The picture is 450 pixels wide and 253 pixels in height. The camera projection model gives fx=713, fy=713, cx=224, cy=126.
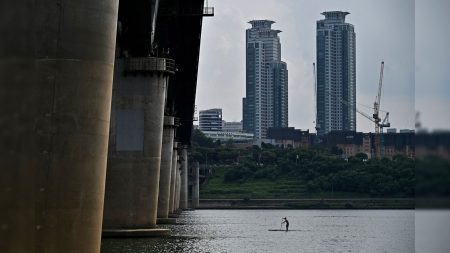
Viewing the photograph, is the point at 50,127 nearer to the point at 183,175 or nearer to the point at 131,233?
the point at 131,233

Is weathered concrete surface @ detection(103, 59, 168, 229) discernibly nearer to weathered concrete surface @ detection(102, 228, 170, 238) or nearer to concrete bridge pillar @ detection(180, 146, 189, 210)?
weathered concrete surface @ detection(102, 228, 170, 238)

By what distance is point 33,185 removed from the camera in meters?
17.5

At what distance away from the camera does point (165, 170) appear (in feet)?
268

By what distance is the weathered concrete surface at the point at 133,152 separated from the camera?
47.6 metres

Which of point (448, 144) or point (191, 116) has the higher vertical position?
point (191, 116)

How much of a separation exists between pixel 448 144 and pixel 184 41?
65141mm

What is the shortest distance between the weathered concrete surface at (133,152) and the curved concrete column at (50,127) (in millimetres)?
28555

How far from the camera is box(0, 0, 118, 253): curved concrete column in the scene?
1741cm

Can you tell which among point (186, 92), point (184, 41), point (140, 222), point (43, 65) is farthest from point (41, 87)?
point (186, 92)

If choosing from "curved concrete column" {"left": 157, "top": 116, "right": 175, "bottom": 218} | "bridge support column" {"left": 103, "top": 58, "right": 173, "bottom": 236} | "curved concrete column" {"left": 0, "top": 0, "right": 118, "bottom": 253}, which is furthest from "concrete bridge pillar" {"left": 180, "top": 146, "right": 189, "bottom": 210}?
"curved concrete column" {"left": 0, "top": 0, "right": 118, "bottom": 253}

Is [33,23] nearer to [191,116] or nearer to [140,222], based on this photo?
[140,222]

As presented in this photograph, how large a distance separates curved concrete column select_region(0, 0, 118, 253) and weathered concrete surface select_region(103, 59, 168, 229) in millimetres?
28555

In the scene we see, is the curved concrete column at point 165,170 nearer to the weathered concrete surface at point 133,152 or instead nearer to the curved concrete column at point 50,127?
the weathered concrete surface at point 133,152

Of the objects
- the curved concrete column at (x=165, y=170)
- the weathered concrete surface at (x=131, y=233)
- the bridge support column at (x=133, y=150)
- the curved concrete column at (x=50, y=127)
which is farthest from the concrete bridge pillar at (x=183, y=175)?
the curved concrete column at (x=50, y=127)
